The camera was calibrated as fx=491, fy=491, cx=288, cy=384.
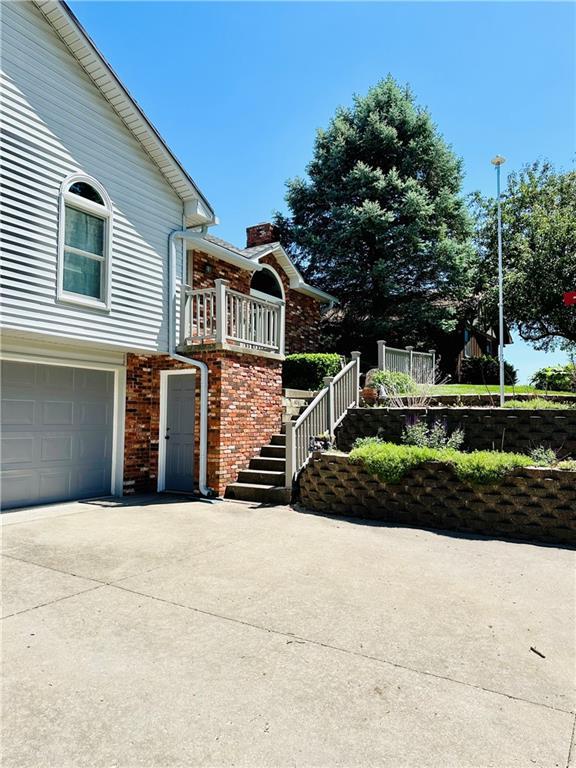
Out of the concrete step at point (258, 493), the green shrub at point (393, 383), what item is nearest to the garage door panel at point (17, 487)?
the concrete step at point (258, 493)

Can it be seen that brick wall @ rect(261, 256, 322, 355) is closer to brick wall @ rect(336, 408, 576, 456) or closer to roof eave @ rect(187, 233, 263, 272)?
roof eave @ rect(187, 233, 263, 272)

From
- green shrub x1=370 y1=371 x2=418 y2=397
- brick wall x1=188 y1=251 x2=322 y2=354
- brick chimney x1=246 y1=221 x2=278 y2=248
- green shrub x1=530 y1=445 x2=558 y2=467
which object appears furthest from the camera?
brick chimney x1=246 y1=221 x2=278 y2=248

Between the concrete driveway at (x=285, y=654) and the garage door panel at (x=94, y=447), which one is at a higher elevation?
the garage door panel at (x=94, y=447)

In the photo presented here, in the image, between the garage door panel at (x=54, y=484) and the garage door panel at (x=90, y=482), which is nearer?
the garage door panel at (x=54, y=484)

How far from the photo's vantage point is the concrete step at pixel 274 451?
948cm

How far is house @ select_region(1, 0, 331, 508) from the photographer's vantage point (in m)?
6.80

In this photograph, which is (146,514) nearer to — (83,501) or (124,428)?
(83,501)

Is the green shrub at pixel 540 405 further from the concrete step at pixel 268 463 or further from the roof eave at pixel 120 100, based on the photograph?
the roof eave at pixel 120 100

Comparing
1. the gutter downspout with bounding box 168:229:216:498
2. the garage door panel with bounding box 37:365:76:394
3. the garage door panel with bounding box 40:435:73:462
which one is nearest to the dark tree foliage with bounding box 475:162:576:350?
the gutter downspout with bounding box 168:229:216:498

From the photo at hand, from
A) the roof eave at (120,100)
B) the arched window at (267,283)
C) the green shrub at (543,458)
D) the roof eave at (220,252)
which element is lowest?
the green shrub at (543,458)

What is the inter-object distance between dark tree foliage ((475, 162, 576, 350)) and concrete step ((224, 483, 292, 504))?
14.1m

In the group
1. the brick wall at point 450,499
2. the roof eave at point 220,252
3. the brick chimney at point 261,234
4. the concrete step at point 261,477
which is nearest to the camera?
the brick wall at point 450,499

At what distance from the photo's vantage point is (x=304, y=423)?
28.5 feet

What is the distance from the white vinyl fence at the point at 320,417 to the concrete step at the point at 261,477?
0.40 metres
